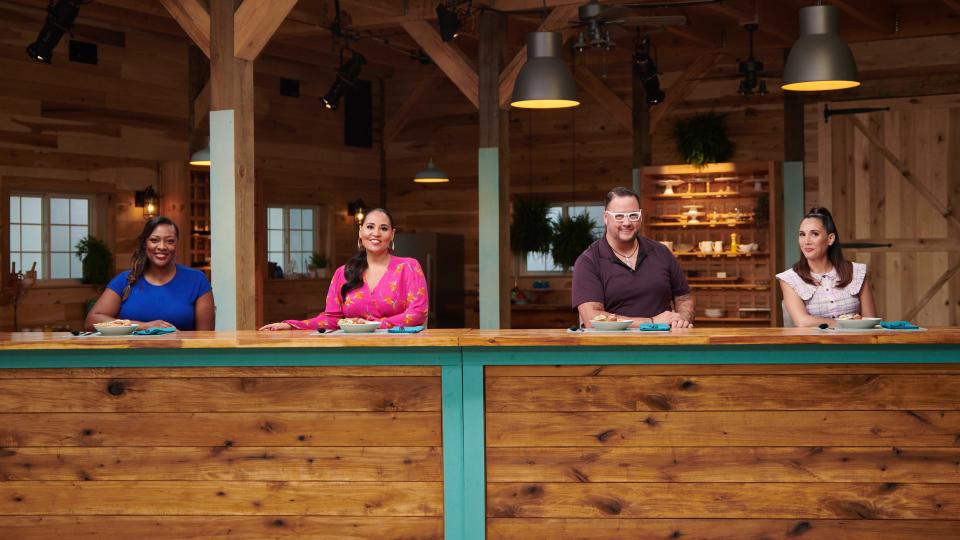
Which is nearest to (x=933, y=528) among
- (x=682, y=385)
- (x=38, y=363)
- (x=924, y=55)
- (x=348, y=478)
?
(x=682, y=385)

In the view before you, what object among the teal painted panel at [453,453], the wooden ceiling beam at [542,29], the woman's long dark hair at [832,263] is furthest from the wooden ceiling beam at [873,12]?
the teal painted panel at [453,453]

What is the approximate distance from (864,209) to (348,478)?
22.0ft

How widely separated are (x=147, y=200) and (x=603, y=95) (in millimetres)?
4546

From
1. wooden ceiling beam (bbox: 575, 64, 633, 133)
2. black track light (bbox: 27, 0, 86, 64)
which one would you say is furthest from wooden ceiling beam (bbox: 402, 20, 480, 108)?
wooden ceiling beam (bbox: 575, 64, 633, 133)

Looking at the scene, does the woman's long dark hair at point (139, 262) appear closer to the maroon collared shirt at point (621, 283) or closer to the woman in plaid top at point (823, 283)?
the maroon collared shirt at point (621, 283)

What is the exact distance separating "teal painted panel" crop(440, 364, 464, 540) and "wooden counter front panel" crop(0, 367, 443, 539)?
0.03m

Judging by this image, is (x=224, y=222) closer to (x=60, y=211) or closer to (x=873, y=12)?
(x=60, y=211)

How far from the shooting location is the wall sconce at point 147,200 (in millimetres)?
10633

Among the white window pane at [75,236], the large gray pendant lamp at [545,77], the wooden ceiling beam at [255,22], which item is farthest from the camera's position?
the white window pane at [75,236]

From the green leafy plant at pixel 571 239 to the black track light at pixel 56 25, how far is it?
597 cm

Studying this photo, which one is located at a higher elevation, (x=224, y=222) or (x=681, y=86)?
(x=681, y=86)

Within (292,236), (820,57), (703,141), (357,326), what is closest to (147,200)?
(292,236)

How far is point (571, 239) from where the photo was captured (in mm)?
12078

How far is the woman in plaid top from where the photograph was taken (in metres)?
4.76
